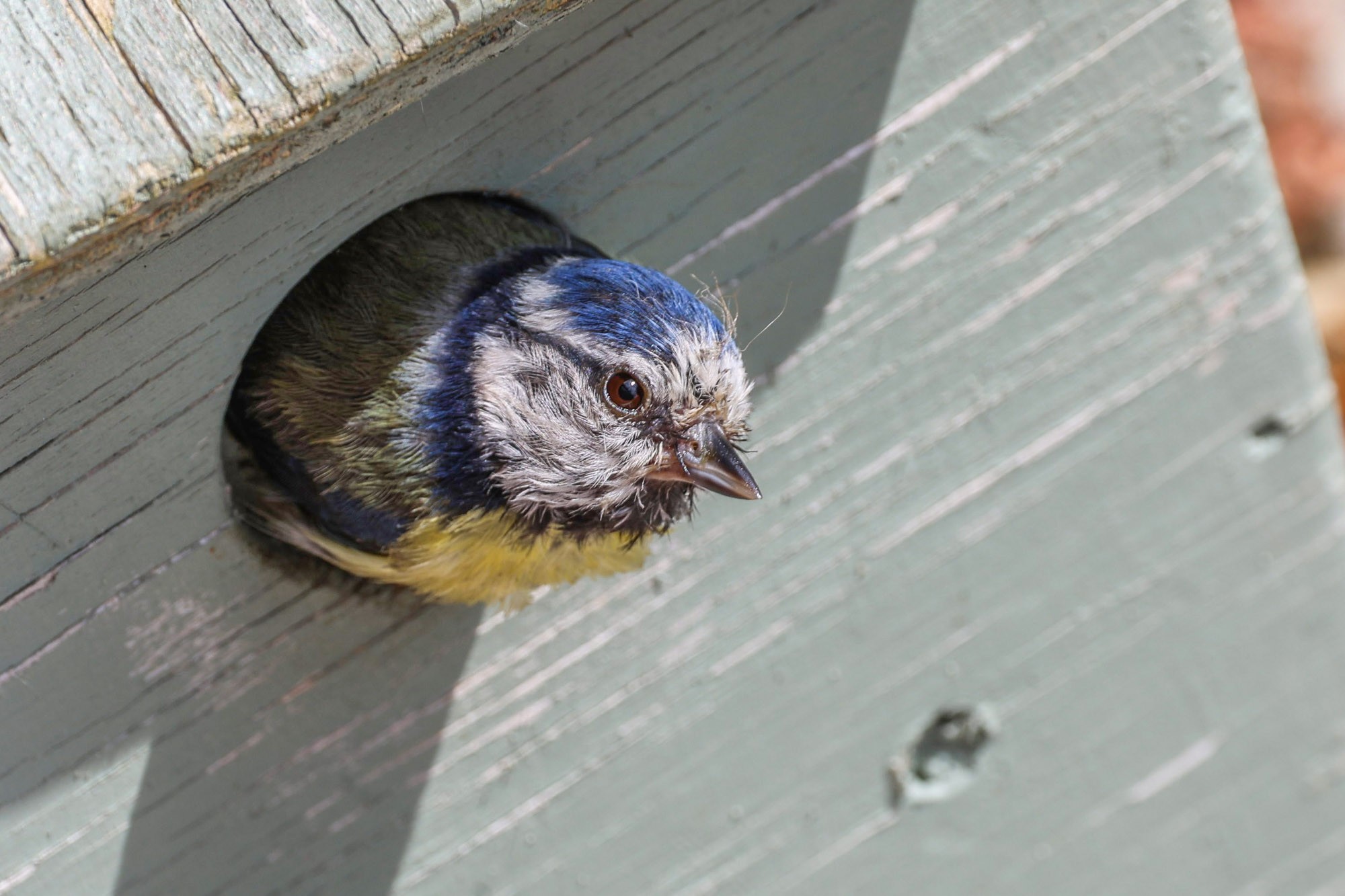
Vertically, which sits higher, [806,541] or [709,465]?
[709,465]

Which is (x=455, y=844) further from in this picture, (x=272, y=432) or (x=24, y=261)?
(x=24, y=261)

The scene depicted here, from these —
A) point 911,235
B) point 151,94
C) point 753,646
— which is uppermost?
point 151,94

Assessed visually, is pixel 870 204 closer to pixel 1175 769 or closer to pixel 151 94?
pixel 151 94

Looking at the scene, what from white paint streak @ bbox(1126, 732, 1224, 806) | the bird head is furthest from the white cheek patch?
white paint streak @ bbox(1126, 732, 1224, 806)

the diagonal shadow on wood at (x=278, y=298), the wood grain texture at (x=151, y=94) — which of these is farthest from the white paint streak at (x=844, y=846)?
the wood grain texture at (x=151, y=94)

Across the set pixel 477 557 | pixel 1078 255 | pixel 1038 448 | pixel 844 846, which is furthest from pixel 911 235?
pixel 844 846

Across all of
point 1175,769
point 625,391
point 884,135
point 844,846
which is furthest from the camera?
point 1175,769

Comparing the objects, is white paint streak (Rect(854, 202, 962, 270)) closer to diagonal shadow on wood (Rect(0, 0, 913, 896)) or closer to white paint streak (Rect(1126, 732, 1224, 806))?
diagonal shadow on wood (Rect(0, 0, 913, 896))
